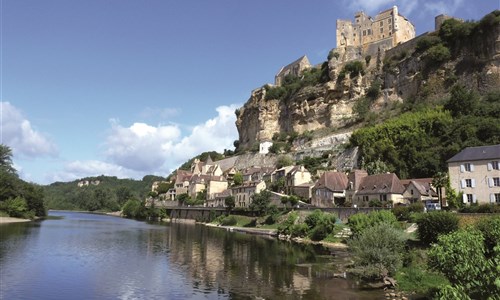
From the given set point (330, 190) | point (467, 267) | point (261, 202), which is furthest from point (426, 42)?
point (467, 267)

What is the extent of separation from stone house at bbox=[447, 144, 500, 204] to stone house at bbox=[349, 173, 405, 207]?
762cm

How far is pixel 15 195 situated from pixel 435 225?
69220 millimetres

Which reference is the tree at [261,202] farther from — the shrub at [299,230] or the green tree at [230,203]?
the shrub at [299,230]

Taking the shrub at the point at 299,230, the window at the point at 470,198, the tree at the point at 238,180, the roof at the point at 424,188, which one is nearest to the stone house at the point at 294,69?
the tree at the point at 238,180

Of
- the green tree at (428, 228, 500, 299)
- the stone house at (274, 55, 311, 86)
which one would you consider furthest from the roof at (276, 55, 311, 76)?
the green tree at (428, 228, 500, 299)

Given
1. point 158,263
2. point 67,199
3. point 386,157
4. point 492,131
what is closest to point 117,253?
point 158,263

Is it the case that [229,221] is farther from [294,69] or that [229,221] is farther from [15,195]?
[294,69]

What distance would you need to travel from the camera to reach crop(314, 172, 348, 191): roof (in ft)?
179

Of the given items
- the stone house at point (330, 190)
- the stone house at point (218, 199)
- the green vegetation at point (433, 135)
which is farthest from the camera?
the stone house at point (218, 199)

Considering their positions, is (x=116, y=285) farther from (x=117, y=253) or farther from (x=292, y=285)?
(x=117, y=253)

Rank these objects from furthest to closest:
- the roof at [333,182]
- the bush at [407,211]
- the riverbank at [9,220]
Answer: the riverbank at [9,220], the roof at [333,182], the bush at [407,211]

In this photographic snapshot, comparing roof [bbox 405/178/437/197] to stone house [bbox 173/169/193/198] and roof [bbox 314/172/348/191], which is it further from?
stone house [bbox 173/169/193/198]

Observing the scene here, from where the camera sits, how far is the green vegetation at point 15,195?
67188 millimetres

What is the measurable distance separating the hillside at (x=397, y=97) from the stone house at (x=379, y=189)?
520cm
